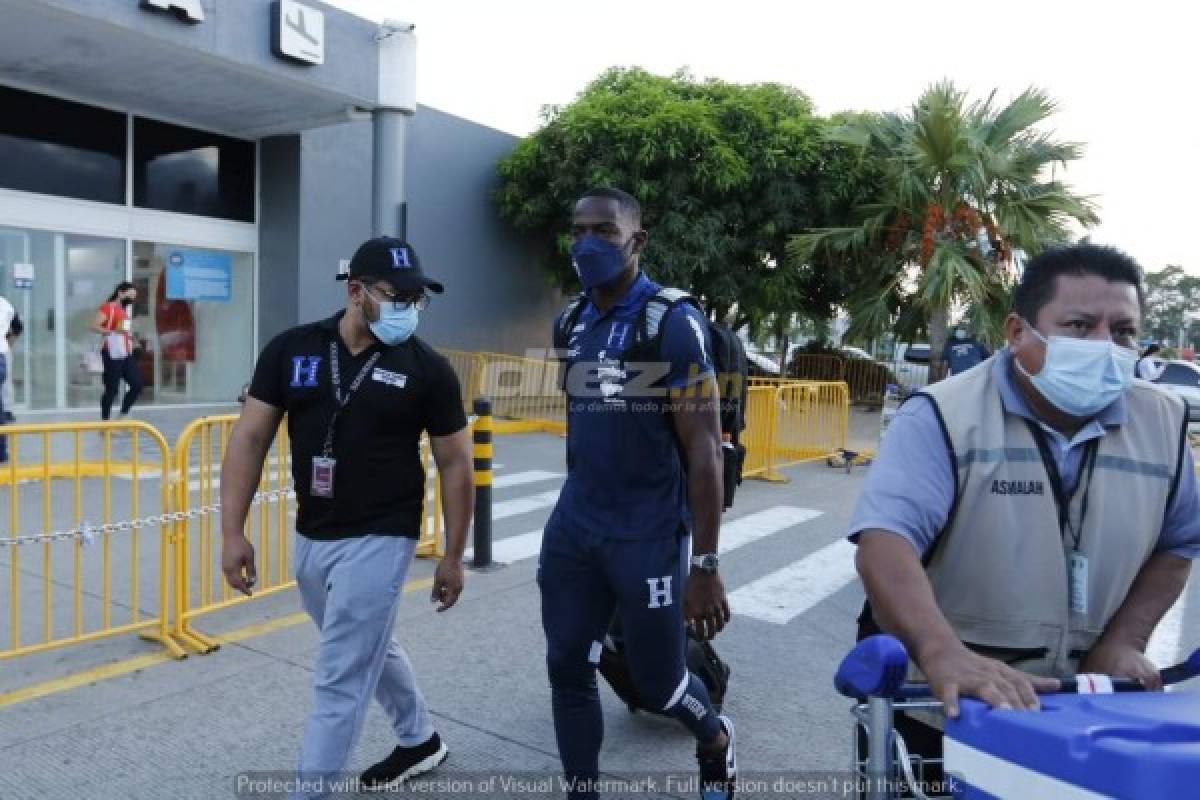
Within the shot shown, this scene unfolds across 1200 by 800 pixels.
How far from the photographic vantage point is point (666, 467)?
9.87 feet

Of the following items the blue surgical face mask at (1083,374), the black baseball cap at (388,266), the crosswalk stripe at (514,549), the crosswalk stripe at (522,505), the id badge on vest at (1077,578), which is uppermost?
the black baseball cap at (388,266)

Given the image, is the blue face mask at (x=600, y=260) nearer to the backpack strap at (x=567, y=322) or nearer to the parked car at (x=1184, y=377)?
the backpack strap at (x=567, y=322)

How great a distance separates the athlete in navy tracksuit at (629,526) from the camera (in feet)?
9.65

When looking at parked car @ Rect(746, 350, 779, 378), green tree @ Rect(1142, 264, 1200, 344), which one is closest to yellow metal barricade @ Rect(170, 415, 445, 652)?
parked car @ Rect(746, 350, 779, 378)

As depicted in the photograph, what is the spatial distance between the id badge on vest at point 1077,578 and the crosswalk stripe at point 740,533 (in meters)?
4.78

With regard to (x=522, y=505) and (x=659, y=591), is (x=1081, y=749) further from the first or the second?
(x=522, y=505)

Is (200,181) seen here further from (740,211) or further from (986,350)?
(986,350)

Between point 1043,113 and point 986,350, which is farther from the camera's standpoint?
point 1043,113

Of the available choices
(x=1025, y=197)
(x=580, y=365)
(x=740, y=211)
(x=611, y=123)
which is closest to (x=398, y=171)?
(x=611, y=123)

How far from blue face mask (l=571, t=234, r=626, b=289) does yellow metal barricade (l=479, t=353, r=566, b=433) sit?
12.5 meters

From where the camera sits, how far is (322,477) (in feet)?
10.1

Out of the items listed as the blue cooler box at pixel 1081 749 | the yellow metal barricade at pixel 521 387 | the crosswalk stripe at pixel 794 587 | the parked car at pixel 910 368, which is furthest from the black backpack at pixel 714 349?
the parked car at pixel 910 368

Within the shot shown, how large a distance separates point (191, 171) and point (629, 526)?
45.1 ft

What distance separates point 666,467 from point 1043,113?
48.6ft
